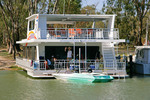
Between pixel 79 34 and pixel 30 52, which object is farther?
pixel 30 52

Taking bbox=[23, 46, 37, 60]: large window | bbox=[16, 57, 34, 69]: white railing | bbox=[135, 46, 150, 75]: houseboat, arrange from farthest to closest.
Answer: bbox=[135, 46, 150, 75]: houseboat
bbox=[23, 46, 37, 60]: large window
bbox=[16, 57, 34, 69]: white railing

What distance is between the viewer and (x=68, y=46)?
24609mm

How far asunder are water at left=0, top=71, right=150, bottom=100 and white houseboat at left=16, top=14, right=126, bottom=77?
1.22m

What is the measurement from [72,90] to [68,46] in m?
7.25

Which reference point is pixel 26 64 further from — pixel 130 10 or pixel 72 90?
pixel 130 10

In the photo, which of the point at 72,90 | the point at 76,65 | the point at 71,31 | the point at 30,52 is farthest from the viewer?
the point at 30,52

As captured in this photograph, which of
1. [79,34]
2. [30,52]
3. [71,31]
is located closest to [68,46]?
[79,34]

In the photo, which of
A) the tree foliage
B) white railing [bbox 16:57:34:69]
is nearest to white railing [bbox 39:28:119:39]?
white railing [bbox 16:57:34:69]

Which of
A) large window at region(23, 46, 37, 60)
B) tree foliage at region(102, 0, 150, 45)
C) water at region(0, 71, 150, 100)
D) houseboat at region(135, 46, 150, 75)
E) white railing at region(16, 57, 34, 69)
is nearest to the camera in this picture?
water at region(0, 71, 150, 100)

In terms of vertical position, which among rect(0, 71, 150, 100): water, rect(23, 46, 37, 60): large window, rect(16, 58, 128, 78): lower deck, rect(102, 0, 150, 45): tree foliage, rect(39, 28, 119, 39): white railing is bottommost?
rect(0, 71, 150, 100): water

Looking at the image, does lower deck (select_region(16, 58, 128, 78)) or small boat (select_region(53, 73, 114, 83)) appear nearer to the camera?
small boat (select_region(53, 73, 114, 83))

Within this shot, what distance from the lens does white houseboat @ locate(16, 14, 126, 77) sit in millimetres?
21859

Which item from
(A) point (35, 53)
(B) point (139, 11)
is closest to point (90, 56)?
(A) point (35, 53)

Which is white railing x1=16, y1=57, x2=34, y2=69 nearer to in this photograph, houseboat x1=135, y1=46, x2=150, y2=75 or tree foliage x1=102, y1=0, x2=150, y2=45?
houseboat x1=135, y1=46, x2=150, y2=75
